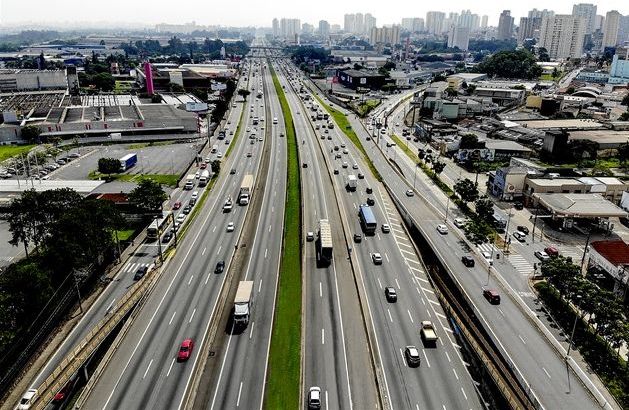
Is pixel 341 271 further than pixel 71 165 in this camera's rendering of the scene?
No

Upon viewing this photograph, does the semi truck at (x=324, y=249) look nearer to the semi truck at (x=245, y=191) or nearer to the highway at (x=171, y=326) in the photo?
the highway at (x=171, y=326)

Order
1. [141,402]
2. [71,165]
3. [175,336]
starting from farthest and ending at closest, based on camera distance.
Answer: [71,165] < [175,336] < [141,402]

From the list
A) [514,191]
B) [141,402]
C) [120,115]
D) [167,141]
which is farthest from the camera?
[120,115]

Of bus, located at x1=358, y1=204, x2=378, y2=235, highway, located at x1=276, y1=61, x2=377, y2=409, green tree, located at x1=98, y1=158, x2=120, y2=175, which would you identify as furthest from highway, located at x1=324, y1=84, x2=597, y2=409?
green tree, located at x1=98, y1=158, x2=120, y2=175

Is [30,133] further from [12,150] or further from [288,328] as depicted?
[288,328]

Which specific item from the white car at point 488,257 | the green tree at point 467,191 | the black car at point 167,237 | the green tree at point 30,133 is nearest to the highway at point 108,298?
the black car at point 167,237

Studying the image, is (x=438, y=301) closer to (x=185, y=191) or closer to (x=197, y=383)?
(x=197, y=383)

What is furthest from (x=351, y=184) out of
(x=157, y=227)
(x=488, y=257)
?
(x=157, y=227)

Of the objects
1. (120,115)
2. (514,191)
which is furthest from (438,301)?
(120,115)
